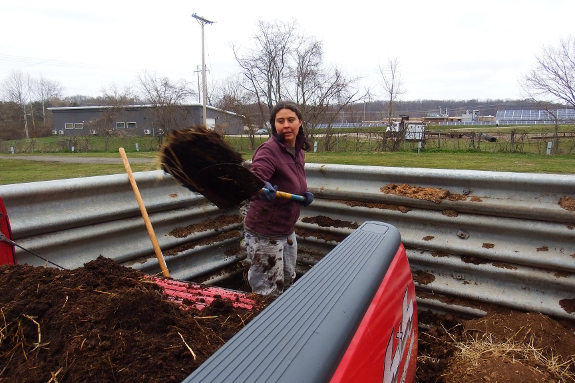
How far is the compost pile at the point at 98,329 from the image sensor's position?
50.1 inches

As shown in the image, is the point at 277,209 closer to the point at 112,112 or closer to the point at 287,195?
the point at 287,195

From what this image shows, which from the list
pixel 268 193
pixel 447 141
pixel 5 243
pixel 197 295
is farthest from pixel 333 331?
pixel 447 141

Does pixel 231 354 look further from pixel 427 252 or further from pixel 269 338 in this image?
pixel 427 252

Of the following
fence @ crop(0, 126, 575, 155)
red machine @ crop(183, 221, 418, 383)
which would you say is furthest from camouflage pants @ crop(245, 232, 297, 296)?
fence @ crop(0, 126, 575, 155)

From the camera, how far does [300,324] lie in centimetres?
111

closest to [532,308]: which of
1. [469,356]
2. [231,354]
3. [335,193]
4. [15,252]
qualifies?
[469,356]

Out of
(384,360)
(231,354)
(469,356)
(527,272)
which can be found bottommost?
(469,356)

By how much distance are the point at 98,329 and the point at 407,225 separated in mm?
2527

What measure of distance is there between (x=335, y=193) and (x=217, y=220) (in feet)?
3.66

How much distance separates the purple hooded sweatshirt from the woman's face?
8 centimetres

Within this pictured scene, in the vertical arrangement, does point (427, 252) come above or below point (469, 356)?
above

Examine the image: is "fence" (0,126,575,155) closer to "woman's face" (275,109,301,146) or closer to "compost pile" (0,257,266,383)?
"woman's face" (275,109,301,146)

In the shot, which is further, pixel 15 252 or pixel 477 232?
pixel 477 232

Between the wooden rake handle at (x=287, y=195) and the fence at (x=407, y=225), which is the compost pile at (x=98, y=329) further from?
the wooden rake handle at (x=287, y=195)
